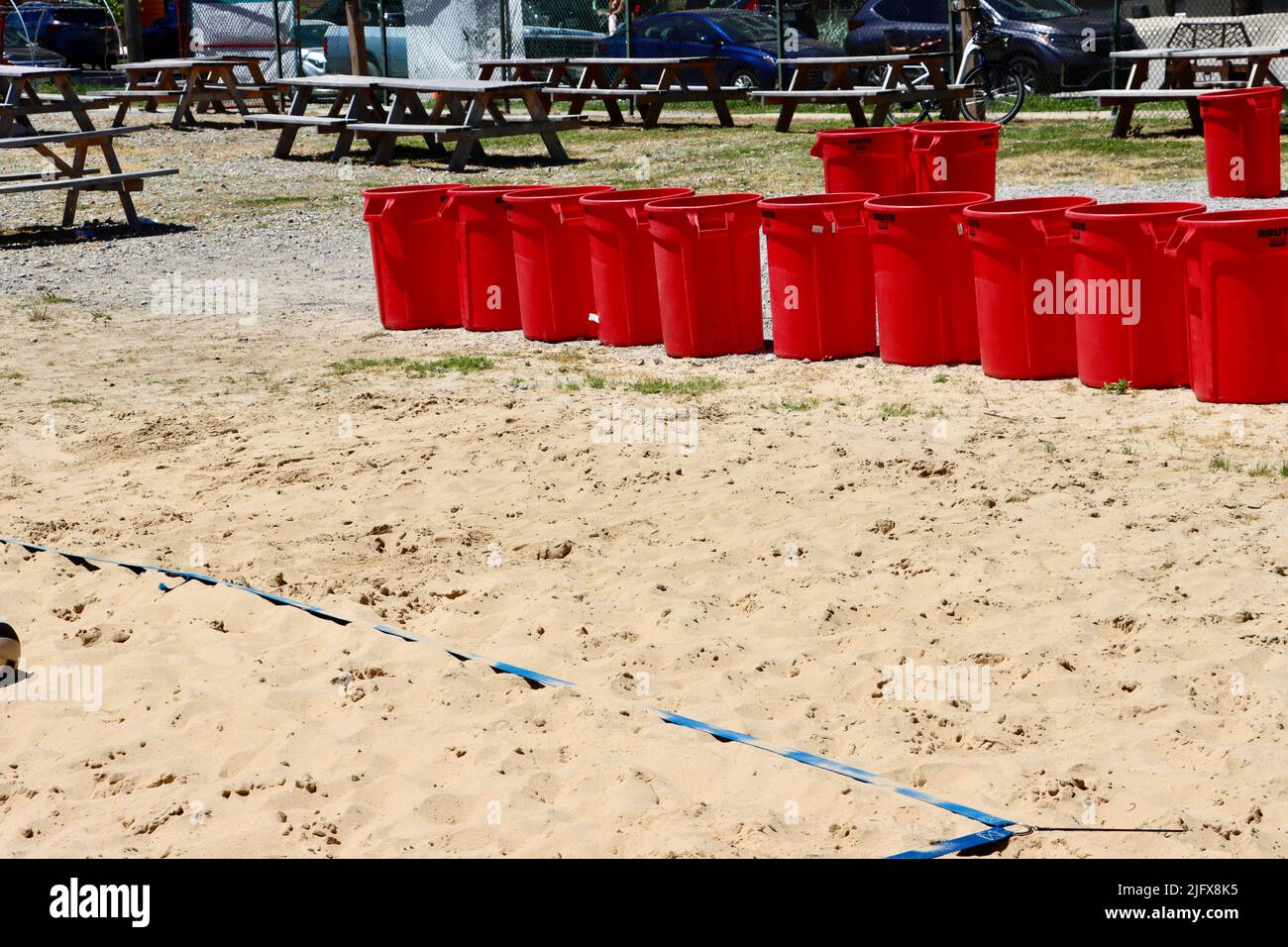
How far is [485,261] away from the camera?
9.87 m

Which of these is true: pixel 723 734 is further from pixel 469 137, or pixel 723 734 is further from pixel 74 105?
pixel 74 105

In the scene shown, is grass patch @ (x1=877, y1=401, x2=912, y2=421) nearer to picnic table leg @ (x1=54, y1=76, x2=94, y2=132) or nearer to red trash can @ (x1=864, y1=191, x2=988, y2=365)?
red trash can @ (x1=864, y1=191, x2=988, y2=365)

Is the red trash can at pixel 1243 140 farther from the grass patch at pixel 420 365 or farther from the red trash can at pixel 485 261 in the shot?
the grass patch at pixel 420 365

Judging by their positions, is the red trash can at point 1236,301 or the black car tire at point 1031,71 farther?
the black car tire at point 1031,71

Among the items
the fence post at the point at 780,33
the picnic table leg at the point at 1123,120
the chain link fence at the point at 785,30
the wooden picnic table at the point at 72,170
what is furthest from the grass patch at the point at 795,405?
the fence post at the point at 780,33

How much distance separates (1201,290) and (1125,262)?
1.30 ft

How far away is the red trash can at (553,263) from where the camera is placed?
30.8 feet

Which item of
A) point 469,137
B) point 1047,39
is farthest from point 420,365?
point 1047,39

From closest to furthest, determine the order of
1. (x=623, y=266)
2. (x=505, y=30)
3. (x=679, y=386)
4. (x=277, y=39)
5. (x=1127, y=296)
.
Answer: (x=1127, y=296) < (x=679, y=386) < (x=623, y=266) < (x=505, y=30) < (x=277, y=39)

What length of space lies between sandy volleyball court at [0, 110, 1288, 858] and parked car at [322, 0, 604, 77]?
1889 cm

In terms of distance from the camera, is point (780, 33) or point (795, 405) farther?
point (780, 33)

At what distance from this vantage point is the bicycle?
20.0 m

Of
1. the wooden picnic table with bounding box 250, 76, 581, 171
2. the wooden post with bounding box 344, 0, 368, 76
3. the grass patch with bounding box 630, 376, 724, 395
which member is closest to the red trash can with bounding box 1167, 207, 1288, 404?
the grass patch with bounding box 630, 376, 724, 395

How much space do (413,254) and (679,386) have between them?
2.59 m
